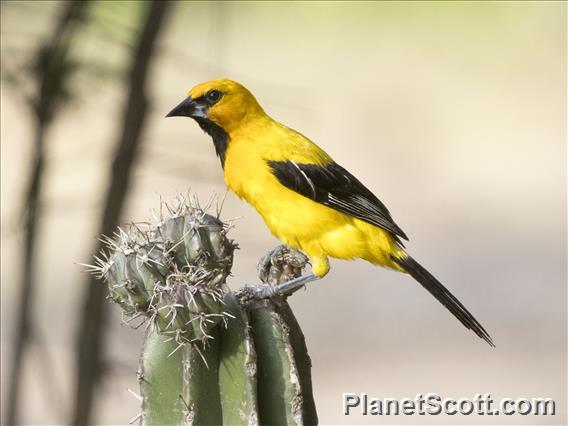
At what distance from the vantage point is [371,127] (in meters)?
15.6

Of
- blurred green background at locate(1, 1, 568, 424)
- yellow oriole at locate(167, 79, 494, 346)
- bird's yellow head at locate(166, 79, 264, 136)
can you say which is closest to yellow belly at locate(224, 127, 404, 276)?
yellow oriole at locate(167, 79, 494, 346)

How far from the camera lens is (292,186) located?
4.69m

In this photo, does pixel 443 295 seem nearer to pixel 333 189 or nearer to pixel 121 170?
pixel 333 189

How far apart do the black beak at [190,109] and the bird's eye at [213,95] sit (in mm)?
45

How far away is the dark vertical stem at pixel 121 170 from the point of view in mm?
6367

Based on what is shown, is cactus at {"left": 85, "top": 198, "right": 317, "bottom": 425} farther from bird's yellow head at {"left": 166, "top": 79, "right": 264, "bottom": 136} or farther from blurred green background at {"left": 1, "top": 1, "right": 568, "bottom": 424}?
blurred green background at {"left": 1, "top": 1, "right": 568, "bottom": 424}

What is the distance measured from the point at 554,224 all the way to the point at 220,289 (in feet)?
34.6

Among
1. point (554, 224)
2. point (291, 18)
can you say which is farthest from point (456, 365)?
point (291, 18)

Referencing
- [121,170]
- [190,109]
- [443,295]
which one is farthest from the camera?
[121,170]

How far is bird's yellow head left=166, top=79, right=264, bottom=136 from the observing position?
183 inches

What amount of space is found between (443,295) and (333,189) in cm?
69

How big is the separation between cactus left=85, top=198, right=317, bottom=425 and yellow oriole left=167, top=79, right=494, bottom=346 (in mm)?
735

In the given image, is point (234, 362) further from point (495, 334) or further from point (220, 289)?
point (495, 334)

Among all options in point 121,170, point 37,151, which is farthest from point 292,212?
point 37,151
